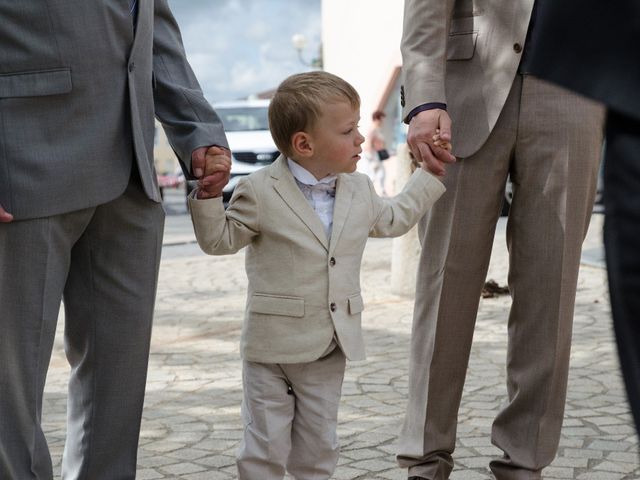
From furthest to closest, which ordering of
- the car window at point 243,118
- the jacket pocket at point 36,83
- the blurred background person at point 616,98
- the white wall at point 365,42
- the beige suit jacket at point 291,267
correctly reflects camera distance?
the white wall at point 365,42 < the car window at point 243,118 < the beige suit jacket at point 291,267 < the jacket pocket at point 36,83 < the blurred background person at point 616,98

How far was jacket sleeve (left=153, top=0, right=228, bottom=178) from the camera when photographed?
317 centimetres

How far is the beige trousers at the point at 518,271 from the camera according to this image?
344cm

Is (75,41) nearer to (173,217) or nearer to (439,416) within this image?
(439,416)

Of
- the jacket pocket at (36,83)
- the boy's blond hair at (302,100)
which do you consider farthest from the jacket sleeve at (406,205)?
the jacket pocket at (36,83)

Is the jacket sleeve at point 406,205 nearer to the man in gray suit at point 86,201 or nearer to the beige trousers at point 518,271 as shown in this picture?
the beige trousers at point 518,271

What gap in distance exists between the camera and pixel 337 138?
3.46 metres

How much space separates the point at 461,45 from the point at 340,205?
0.62 meters

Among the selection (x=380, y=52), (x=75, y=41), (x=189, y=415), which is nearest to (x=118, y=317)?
(x=75, y=41)

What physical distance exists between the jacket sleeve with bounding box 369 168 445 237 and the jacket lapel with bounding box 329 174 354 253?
89 mm

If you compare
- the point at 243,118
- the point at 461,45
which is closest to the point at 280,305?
Result: the point at 461,45

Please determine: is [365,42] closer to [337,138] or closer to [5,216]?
[337,138]

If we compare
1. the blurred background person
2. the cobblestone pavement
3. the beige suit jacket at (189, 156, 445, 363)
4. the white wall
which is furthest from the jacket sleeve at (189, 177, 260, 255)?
the white wall

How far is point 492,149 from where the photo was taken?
3502 mm

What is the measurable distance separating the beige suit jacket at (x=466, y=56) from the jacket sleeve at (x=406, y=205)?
13 centimetres
